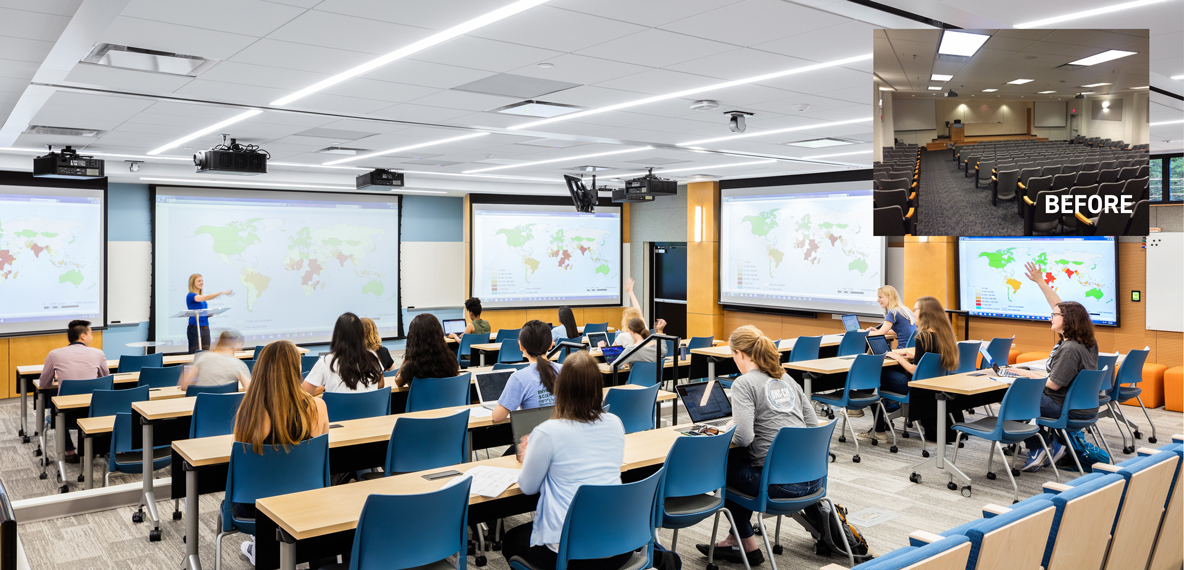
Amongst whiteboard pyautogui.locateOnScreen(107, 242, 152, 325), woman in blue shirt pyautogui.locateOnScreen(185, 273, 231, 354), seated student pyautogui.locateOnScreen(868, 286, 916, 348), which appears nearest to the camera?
seated student pyautogui.locateOnScreen(868, 286, 916, 348)

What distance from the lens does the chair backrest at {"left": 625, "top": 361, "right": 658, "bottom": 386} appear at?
6348 mm

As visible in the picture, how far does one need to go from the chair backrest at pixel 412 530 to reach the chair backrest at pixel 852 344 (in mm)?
6372

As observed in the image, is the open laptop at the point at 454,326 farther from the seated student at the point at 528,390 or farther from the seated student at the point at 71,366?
the seated student at the point at 528,390

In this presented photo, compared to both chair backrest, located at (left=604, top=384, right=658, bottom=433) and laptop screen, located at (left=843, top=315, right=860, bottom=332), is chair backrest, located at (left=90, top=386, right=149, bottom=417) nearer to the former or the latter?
chair backrest, located at (left=604, top=384, right=658, bottom=433)

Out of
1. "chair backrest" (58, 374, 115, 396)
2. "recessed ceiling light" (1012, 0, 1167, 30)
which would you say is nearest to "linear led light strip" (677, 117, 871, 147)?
"recessed ceiling light" (1012, 0, 1167, 30)

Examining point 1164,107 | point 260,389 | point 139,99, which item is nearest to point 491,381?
point 260,389

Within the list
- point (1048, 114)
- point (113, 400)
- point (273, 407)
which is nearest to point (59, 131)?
point (113, 400)

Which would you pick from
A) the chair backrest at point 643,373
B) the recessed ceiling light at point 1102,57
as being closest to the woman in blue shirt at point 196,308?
the chair backrest at point 643,373

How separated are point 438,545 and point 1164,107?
21.8ft

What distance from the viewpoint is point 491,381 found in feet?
16.5

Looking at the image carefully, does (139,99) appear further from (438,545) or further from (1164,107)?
(1164,107)

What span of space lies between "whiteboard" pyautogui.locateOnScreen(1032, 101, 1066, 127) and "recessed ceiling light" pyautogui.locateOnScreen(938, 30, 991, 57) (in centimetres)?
27

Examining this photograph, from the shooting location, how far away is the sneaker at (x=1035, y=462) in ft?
19.7

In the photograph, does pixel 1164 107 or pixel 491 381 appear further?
pixel 1164 107
